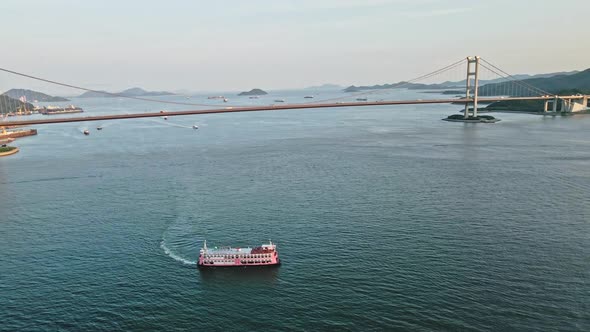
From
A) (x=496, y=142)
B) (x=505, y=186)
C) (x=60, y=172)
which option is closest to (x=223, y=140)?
(x=60, y=172)

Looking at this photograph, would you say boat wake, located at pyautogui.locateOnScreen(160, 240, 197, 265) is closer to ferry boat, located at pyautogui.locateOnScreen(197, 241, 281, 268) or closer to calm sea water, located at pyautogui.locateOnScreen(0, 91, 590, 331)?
calm sea water, located at pyautogui.locateOnScreen(0, 91, 590, 331)

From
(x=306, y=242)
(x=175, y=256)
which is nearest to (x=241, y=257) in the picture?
(x=175, y=256)

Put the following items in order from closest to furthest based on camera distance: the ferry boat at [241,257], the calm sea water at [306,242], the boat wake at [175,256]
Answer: the calm sea water at [306,242] < the ferry boat at [241,257] < the boat wake at [175,256]

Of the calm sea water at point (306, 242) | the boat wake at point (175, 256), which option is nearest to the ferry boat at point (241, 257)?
the calm sea water at point (306, 242)

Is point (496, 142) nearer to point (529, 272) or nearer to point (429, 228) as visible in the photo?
point (429, 228)

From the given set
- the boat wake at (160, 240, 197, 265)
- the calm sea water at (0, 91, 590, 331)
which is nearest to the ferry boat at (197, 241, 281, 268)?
the calm sea water at (0, 91, 590, 331)

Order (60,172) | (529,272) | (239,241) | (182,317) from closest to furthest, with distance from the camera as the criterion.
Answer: (182,317), (529,272), (239,241), (60,172)

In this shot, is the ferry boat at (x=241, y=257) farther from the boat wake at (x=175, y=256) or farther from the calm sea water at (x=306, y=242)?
the boat wake at (x=175, y=256)

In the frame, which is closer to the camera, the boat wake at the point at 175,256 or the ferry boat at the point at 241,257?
the ferry boat at the point at 241,257
